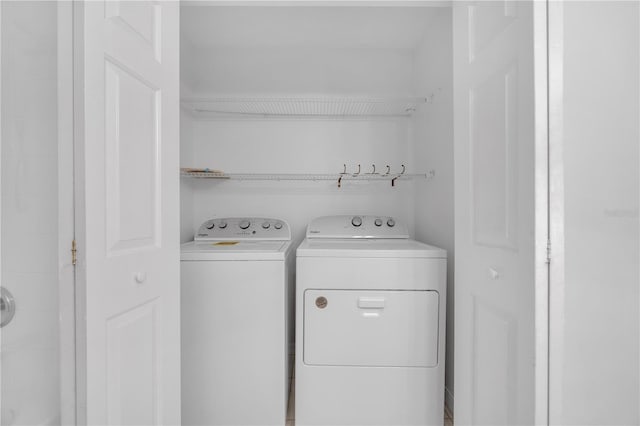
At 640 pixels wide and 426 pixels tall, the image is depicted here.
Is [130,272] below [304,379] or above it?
above

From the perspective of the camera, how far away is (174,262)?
1159 millimetres

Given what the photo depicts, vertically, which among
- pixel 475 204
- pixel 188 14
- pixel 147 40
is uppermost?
pixel 188 14

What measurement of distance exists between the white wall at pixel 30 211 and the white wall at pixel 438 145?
1.68m

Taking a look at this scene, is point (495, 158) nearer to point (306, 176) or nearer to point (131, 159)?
point (131, 159)

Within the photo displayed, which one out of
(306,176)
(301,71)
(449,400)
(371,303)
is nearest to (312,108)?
(301,71)

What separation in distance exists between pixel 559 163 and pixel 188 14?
214 centimetres

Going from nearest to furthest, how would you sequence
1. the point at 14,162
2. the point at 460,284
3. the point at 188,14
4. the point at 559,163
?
the point at 14,162, the point at 559,163, the point at 460,284, the point at 188,14

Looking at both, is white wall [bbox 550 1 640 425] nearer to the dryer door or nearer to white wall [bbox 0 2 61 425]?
the dryer door

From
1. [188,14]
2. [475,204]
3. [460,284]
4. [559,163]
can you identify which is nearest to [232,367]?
[460,284]

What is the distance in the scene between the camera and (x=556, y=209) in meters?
0.83

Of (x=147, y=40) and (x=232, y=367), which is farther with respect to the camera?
(x=232, y=367)

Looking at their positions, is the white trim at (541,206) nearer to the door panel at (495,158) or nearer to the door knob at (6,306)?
the door panel at (495,158)

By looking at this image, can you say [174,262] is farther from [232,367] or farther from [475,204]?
[475,204]

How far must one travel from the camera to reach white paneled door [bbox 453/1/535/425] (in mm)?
856
